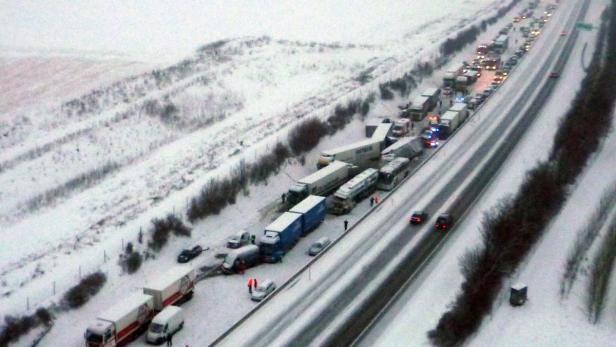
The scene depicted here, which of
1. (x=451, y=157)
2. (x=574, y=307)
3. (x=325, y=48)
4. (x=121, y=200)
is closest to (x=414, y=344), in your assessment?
(x=574, y=307)

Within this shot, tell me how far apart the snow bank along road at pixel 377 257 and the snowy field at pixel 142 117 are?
7.56 feet

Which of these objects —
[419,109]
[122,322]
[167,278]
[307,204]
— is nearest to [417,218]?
[307,204]

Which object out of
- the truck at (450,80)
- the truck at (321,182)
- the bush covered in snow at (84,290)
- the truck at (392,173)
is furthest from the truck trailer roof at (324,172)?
the truck at (450,80)

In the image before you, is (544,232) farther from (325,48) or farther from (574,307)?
(325,48)

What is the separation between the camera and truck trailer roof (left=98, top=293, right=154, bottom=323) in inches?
1334

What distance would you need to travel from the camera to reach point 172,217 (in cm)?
4731

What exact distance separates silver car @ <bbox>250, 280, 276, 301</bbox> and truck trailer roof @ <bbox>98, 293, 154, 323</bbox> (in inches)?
239

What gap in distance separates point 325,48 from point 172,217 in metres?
72.8

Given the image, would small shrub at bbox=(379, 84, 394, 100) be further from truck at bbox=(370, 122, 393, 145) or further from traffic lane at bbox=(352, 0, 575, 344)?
traffic lane at bbox=(352, 0, 575, 344)

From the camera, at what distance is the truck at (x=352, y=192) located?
170 ft

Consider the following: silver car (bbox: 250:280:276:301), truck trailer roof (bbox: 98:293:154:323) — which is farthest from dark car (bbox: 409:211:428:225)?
truck trailer roof (bbox: 98:293:154:323)

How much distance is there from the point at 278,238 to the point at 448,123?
33001mm

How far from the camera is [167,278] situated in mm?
37938

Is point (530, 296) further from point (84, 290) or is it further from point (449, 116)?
point (449, 116)
